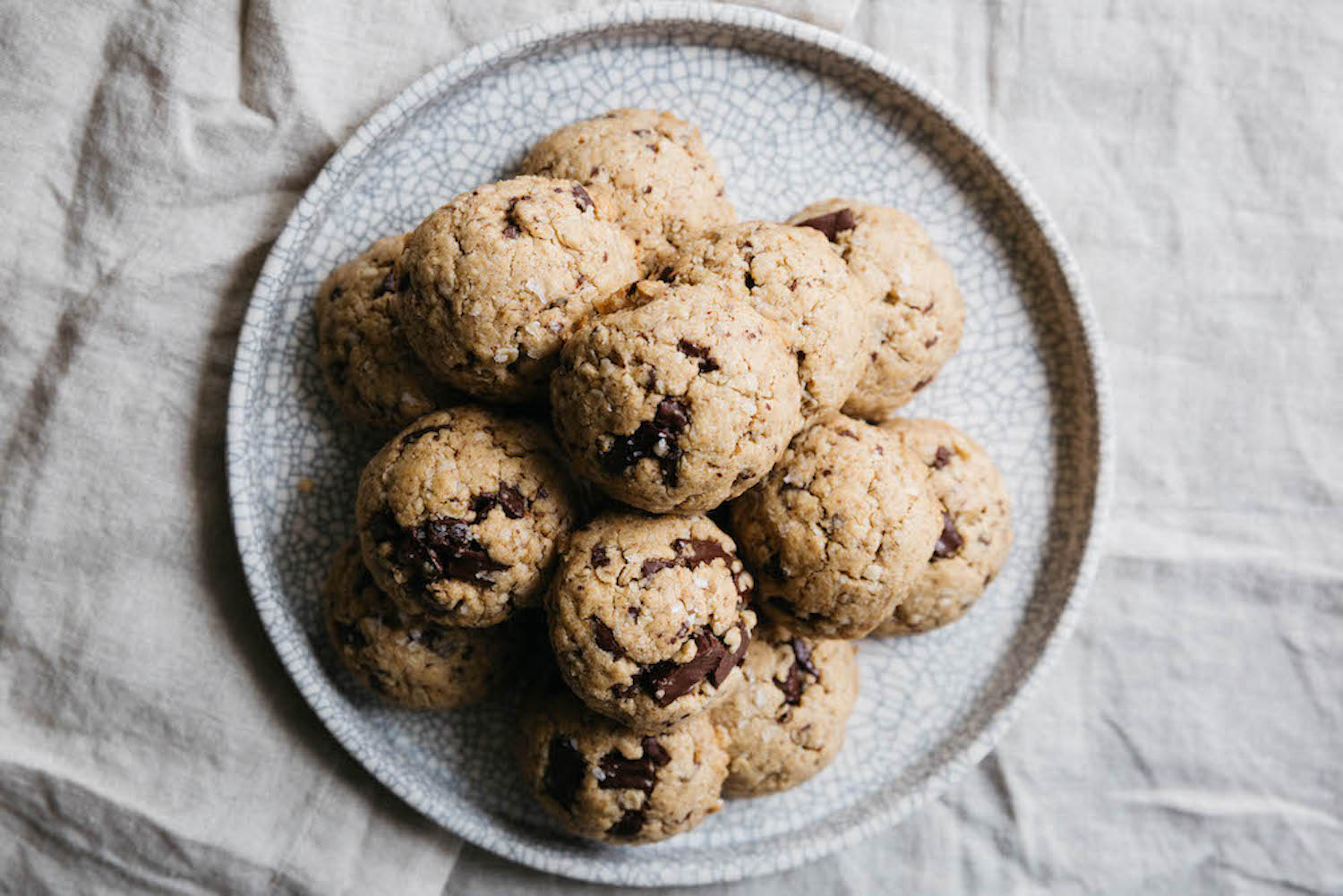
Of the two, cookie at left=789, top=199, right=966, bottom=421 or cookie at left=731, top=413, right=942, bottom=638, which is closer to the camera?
cookie at left=731, top=413, right=942, bottom=638

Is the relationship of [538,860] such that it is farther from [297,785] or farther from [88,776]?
[88,776]

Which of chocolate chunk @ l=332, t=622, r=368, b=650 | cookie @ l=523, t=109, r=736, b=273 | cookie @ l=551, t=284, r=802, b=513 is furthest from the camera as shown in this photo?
chocolate chunk @ l=332, t=622, r=368, b=650

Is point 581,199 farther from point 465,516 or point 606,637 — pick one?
point 606,637

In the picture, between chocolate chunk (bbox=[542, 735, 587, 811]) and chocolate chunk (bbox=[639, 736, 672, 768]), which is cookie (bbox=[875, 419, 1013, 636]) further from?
chocolate chunk (bbox=[542, 735, 587, 811])

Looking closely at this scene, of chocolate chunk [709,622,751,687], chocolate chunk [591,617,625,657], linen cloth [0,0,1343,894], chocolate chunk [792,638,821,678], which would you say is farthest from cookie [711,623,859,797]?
linen cloth [0,0,1343,894]

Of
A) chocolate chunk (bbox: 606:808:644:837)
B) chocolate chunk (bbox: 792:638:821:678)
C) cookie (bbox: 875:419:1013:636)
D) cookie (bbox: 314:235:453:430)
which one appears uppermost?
cookie (bbox: 314:235:453:430)

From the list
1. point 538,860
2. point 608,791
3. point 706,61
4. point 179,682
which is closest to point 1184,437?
point 706,61
